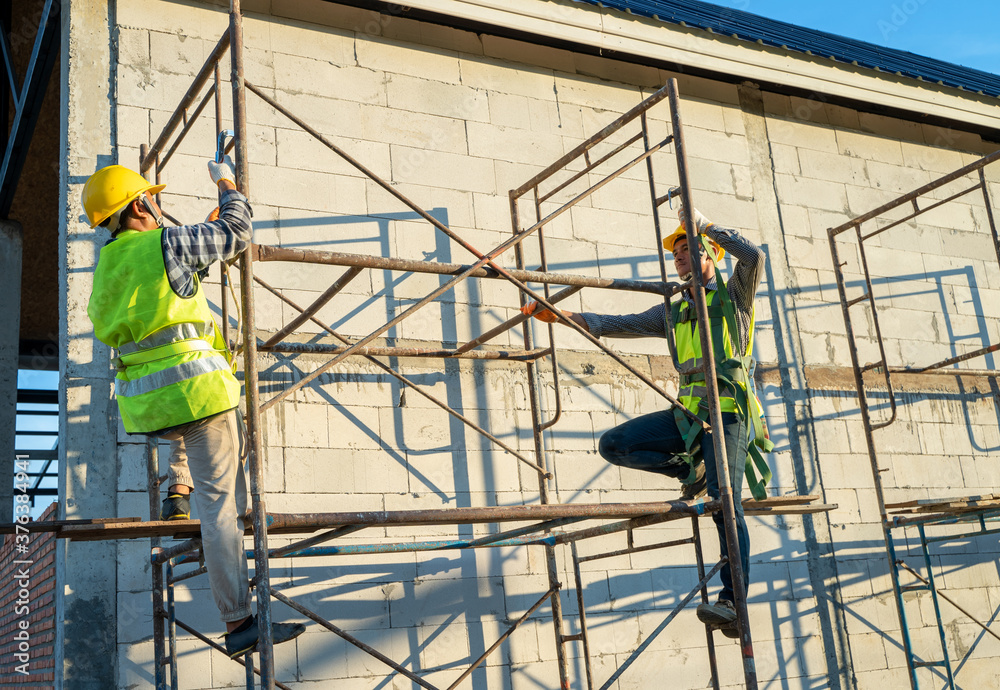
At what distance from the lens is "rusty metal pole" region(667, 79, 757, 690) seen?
480 centimetres

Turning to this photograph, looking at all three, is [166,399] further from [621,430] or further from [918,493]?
[918,493]

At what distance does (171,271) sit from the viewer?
12.8 feet

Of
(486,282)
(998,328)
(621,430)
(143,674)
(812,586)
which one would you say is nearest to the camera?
(143,674)

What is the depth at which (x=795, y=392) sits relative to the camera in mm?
7465

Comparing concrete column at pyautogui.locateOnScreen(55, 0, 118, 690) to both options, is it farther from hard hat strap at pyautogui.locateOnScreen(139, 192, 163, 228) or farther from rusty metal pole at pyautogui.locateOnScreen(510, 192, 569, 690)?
rusty metal pole at pyautogui.locateOnScreen(510, 192, 569, 690)

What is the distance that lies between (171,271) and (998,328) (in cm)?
758

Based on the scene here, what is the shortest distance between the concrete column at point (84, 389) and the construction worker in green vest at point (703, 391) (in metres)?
2.44

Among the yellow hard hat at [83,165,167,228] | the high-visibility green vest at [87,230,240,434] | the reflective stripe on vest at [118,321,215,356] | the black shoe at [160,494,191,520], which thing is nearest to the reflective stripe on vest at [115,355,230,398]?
the high-visibility green vest at [87,230,240,434]

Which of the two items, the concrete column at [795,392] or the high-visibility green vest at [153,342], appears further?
the concrete column at [795,392]

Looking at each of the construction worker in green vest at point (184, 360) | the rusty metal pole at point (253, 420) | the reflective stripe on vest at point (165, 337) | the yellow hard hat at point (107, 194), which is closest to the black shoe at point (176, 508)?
the construction worker in green vest at point (184, 360)

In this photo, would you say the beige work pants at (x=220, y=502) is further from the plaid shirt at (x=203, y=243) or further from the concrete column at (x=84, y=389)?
the concrete column at (x=84, y=389)

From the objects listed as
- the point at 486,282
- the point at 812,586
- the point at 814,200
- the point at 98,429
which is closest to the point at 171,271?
the point at 98,429

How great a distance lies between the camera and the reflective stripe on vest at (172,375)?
3.87 m

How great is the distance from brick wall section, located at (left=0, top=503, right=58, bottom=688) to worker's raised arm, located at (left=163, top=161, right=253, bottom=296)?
2.41m
